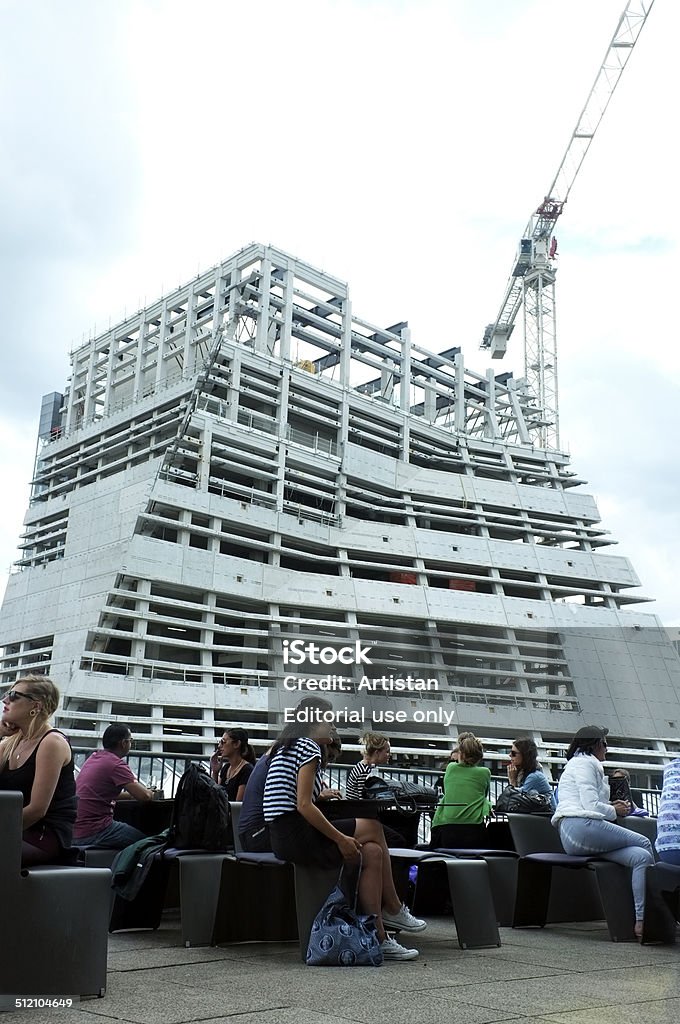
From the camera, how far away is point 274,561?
48.4m

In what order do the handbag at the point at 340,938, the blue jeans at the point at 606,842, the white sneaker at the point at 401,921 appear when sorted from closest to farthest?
the handbag at the point at 340,938 → the white sneaker at the point at 401,921 → the blue jeans at the point at 606,842

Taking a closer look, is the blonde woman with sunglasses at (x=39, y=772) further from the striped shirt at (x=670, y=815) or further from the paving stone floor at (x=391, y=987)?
the striped shirt at (x=670, y=815)

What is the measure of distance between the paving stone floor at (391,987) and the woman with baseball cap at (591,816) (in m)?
0.59

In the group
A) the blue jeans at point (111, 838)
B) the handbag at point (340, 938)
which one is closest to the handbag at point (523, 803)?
the handbag at point (340, 938)

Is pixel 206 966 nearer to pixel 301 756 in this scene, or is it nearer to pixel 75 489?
pixel 301 756

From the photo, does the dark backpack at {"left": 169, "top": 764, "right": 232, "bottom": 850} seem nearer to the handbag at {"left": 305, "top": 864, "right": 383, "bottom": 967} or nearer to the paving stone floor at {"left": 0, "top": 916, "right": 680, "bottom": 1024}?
the paving stone floor at {"left": 0, "top": 916, "right": 680, "bottom": 1024}

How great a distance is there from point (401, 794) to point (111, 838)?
2599mm

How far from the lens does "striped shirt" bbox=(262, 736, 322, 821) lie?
4949 millimetres

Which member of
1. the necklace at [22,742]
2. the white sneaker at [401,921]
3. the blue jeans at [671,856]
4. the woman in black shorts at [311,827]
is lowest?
the white sneaker at [401,921]

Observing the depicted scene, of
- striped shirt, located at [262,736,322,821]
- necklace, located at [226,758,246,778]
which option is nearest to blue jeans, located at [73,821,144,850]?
necklace, located at [226,758,246,778]

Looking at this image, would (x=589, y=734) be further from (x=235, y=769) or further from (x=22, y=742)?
(x=22, y=742)

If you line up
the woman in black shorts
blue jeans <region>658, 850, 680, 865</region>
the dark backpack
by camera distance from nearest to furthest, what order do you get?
1. the woman in black shorts
2. the dark backpack
3. blue jeans <region>658, 850, 680, 865</region>

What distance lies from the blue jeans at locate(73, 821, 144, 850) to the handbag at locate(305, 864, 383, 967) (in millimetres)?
1833

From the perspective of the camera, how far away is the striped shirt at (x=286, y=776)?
495 centimetres
